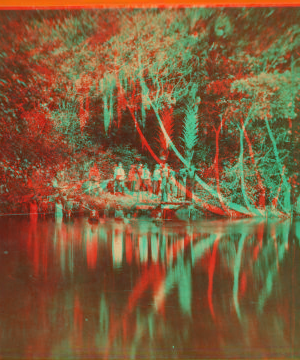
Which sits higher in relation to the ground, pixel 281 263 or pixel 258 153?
pixel 258 153

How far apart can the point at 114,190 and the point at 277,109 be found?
1.79 metres

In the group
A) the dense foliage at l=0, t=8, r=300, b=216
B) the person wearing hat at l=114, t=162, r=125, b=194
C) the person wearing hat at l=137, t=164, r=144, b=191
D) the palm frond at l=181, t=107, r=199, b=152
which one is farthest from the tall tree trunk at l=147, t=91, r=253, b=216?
the person wearing hat at l=114, t=162, r=125, b=194

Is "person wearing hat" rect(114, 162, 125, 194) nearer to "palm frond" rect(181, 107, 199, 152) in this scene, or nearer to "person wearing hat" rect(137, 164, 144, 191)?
"person wearing hat" rect(137, 164, 144, 191)

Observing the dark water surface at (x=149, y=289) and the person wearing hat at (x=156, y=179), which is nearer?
the dark water surface at (x=149, y=289)

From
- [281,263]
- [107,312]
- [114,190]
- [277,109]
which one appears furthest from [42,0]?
[281,263]

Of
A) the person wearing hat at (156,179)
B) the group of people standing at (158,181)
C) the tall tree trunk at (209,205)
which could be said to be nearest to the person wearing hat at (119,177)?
the group of people standing at (158,181)

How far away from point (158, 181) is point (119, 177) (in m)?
0.39

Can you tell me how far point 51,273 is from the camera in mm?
3434

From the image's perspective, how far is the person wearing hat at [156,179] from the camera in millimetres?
3535

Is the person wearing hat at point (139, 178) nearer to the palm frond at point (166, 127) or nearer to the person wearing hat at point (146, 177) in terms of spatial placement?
the person wearing hat at point (146, 177)

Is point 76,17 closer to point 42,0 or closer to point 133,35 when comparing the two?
point 42,0

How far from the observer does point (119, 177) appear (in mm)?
3543

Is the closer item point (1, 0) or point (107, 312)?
point (107, 312)

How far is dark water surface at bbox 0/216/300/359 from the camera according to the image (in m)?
3.23
